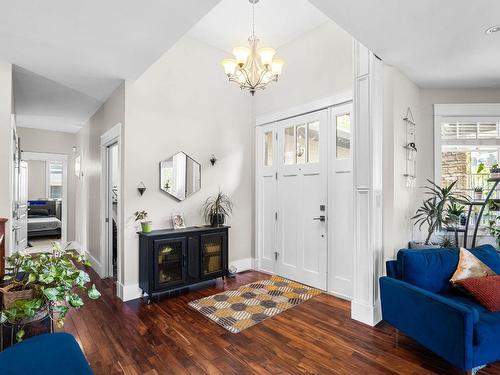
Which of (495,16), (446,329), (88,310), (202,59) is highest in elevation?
(202,59)

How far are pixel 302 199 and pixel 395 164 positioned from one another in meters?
1.36

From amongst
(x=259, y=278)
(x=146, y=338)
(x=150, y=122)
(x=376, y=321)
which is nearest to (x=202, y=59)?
(x=150, y=122)

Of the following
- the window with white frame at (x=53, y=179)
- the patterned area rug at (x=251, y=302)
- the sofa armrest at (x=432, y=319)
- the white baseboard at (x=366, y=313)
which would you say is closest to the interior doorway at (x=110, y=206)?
the patterned area rug at (x=251, y=302)

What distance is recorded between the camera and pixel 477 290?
89.7 inches

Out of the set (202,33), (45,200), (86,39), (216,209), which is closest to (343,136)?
(216,209)

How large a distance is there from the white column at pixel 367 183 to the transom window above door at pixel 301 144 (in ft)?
3.23

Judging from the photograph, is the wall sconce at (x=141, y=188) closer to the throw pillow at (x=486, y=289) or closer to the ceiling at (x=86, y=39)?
the ceiling at (x=86, y=39)

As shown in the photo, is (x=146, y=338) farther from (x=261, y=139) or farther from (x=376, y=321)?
(x=261, y=139)

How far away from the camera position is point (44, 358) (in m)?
1.37

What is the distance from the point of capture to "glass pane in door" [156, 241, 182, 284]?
11.3 ft

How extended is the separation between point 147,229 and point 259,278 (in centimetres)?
178

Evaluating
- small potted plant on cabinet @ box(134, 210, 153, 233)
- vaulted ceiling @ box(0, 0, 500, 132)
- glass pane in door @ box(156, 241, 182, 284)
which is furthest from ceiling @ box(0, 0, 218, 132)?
glass pane in door @ box(156, 241, 182, 284)

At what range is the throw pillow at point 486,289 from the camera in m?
2.18

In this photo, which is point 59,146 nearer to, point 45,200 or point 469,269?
point 45,200
